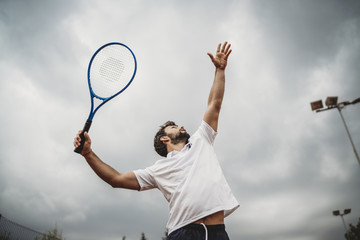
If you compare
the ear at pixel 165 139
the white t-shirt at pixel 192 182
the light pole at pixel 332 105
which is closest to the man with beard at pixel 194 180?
the white t-shirt at pixel 192 182

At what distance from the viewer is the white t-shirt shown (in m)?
2.18

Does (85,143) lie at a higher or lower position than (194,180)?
higher

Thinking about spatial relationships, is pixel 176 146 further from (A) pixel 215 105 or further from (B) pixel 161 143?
(A) pixel 215 105

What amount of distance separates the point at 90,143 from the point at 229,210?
1.96m

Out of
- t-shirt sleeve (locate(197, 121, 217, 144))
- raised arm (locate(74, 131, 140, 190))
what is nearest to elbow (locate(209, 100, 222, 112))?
t-shirt sleeve (locate(197, 121, 217, 144))

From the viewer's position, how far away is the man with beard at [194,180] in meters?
2.15

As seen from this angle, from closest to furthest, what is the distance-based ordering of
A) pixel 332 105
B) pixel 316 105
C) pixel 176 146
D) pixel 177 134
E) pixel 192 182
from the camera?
pixel 192 182
pixel 176 146
pixel 177 134
pixel 332 105
pixel 316 105

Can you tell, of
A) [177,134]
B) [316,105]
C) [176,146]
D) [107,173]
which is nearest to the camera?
[107,173]

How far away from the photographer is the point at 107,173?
276 centimetres

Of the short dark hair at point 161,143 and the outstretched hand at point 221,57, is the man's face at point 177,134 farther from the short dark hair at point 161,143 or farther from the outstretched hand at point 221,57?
the outstretched hand at point 221,57

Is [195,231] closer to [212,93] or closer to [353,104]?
[212,93]

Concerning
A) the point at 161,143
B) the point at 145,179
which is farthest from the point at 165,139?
the point at 145,179

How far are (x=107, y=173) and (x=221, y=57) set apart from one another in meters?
2.34

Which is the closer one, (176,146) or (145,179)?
(145,179)
